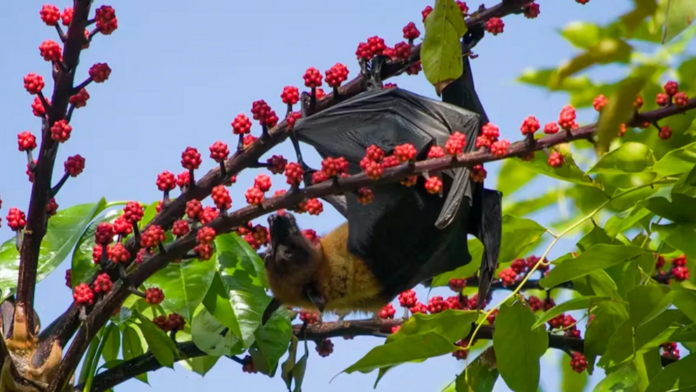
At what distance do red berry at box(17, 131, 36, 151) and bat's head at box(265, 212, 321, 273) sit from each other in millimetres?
2182

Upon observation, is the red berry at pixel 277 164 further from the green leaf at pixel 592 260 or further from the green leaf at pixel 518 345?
the green leaf at pixel 592 260

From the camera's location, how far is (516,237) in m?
5.10

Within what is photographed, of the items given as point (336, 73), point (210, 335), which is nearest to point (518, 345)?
point (336, 73)

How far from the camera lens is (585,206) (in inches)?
204

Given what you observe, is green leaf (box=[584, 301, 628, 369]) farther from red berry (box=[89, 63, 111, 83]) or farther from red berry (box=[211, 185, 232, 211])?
red berry (box=[89, 63, 111, 83])

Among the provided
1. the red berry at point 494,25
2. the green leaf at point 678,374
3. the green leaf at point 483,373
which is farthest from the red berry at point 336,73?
the green leaf at point 678,374

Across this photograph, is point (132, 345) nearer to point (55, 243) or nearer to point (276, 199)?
point (55, 243)

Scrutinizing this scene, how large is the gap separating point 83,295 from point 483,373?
217 cm

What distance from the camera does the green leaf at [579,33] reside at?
17.1 ft

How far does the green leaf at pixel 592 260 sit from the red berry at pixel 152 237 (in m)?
1.77

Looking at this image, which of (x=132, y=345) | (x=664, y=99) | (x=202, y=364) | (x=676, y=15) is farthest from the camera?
(x=202, y=364)

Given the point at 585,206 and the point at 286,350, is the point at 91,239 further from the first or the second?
the point at 585,206

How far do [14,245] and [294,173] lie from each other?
1.83 m

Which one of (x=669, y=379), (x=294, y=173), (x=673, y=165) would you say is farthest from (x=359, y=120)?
(x=669, y=379)
